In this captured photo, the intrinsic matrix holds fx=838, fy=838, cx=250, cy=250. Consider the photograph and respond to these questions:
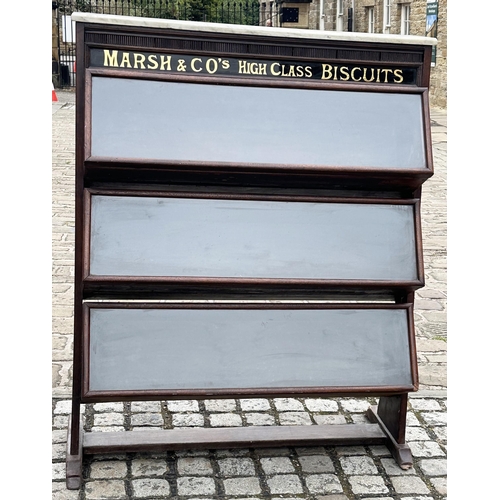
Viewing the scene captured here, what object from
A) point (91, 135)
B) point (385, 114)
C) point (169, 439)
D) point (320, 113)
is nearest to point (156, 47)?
point (91, 135)

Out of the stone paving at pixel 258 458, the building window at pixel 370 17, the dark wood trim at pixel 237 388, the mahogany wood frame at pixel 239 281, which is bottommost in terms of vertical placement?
the stone paving at pixel 258 458

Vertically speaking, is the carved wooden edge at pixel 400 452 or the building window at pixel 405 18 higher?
the building window at pixel 405 18

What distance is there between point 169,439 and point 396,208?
4.82ft

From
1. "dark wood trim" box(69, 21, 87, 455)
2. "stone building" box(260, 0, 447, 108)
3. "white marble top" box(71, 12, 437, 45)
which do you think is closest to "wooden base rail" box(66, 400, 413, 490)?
"dark wood trim" box(69, 21, 87, 455)

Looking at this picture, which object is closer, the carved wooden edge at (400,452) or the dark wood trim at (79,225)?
the dark wood trim at (79,225)

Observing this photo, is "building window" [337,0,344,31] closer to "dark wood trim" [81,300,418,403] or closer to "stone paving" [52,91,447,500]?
"stone paving" [52,91,447,500]

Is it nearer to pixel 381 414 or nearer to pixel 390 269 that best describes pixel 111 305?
pixel 390 269

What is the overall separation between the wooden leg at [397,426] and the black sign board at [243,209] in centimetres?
26

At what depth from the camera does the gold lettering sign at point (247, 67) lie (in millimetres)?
3299

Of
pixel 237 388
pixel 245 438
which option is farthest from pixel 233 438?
pixel 237 388

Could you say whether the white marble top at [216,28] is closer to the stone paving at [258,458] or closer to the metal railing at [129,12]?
the stone paving at [258,458]

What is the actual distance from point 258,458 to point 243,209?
1.19m

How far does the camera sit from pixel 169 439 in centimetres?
384

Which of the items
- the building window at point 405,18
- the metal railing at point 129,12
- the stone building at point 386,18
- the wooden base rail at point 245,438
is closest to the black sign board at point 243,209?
the wooden base rail at point 245,438
